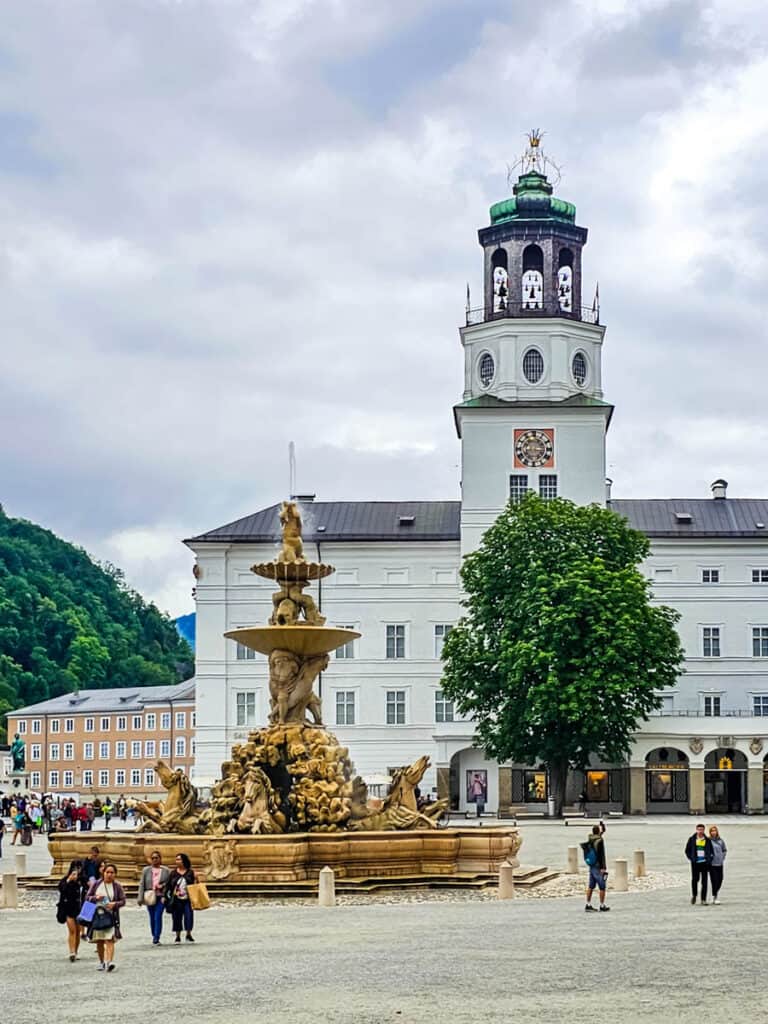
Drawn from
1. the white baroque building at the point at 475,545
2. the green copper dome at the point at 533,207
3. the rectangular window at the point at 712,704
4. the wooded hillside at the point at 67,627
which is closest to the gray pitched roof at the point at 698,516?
the white baroque building at the point at 475,545

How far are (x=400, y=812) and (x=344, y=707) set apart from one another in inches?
2025

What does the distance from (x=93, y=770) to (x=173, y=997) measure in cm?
12808

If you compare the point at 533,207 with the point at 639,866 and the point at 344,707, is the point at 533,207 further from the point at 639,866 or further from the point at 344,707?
the point at 639,866

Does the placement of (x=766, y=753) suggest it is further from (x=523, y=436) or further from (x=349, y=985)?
(x=349, y=985)

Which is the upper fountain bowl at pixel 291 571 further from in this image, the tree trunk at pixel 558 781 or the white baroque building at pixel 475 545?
the white baroque building at pixel 475 545

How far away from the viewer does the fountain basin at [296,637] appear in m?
34.0

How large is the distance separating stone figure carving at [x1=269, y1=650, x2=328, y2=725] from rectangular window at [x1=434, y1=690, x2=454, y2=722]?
4747cm

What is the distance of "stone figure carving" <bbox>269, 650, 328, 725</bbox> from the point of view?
34.0 metres

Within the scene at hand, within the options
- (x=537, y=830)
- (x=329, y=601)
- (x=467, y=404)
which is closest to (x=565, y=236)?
(x=467, y=404)

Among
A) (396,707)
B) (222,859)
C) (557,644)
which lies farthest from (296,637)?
(396,707)

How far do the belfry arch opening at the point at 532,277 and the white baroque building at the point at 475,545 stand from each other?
80mm

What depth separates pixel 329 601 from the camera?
276 feet

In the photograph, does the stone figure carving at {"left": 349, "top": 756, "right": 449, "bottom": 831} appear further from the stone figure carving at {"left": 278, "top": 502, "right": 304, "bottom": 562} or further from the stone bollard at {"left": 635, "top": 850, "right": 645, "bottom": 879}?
the stone figure carving at {"left": 278, "top": 502, "right": 304, "bottom": 562}

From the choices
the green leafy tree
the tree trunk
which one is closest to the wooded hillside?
the green leafy tree
